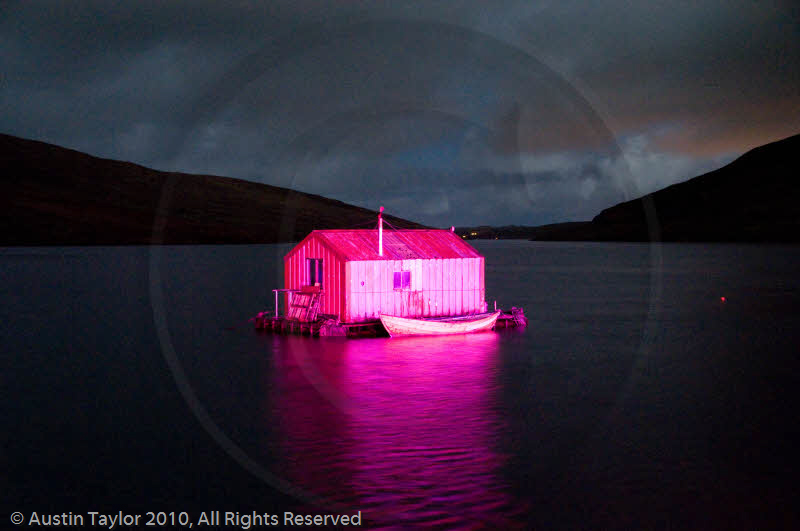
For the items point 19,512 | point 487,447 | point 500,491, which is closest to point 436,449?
point 487,447

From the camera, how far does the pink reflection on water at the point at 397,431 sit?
1714 centimetres

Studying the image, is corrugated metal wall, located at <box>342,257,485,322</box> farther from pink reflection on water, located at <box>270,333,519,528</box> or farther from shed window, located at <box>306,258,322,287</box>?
pink reflection on water, located at <box>270,333,519,528</box>

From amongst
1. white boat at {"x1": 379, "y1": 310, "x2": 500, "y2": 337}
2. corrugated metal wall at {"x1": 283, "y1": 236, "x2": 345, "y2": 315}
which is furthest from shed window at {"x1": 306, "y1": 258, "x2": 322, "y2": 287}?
white boat at {"x1": 379, "y1": 310, "x2": 500, "y2": 337}

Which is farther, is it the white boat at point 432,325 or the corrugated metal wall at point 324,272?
the white boat at point 432,325

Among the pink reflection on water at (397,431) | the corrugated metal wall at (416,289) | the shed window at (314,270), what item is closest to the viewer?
the pink reflection on water at (397,431)

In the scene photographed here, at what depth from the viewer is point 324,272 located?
4200 cm

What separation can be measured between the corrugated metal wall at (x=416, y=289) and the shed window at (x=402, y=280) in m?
0.22

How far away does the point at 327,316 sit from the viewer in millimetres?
42344

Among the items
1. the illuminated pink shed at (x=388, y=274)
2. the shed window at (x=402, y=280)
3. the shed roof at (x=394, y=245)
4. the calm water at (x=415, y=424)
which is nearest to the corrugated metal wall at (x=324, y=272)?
the illuminated pink shed at (x=388, y=274)

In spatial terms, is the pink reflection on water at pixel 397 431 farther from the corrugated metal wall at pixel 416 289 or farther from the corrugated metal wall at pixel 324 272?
the corrugated metal wall at pixel 324 272

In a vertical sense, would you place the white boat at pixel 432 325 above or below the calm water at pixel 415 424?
A: above

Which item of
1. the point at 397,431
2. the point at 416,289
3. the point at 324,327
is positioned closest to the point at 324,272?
the point at 324,327

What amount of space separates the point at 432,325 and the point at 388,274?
3.73 metres

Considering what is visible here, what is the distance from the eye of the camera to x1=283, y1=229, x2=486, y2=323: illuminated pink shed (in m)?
41.1
